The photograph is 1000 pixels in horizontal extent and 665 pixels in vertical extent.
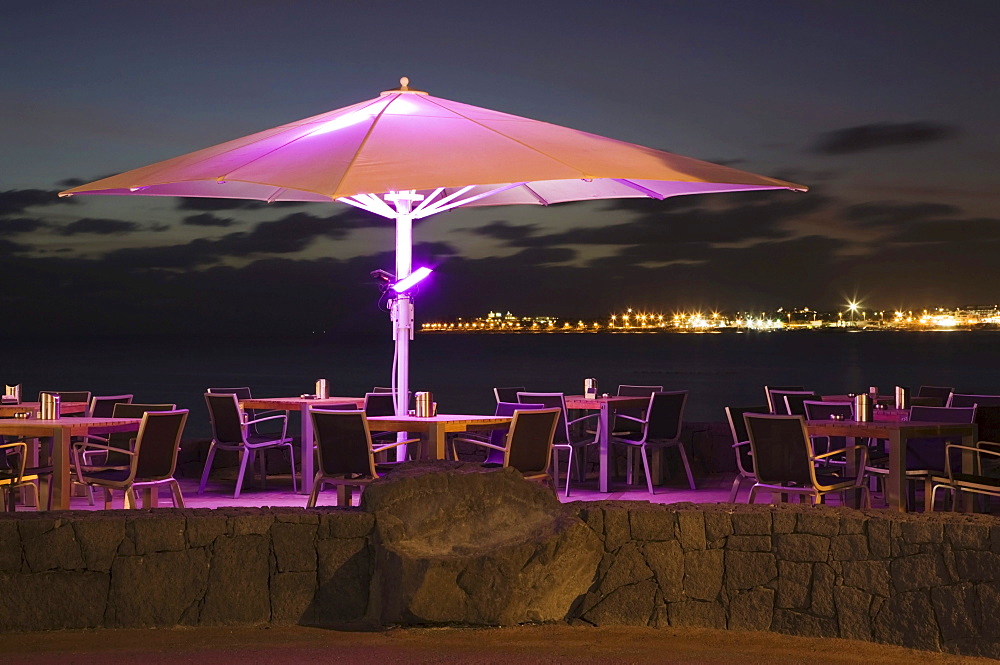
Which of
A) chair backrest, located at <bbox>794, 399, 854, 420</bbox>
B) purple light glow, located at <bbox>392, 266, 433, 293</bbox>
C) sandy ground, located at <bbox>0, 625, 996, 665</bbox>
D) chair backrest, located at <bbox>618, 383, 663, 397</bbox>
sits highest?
purple light glow, located at <bbox>392, 266, 433, 293</bbox>

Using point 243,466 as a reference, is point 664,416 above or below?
above

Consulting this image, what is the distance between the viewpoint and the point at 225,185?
24.2ft

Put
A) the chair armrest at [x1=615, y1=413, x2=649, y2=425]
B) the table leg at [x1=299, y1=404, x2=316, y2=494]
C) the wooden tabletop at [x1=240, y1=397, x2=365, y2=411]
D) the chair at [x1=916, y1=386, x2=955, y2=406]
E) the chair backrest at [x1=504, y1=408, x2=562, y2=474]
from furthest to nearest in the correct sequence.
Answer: the chair at [x1=916, y1=386, x2=955, y2=406] → the chair armrest at [x1=615, y1=413, x2=649, y2=425] → the wooden tabletop at [x1=240, y1=397, x2=365, y2=411] → the table leg at [x1=299, y1=404, x2=316, y2=494] → the chair backrest at [x1=504, y1=408, x2=562, y2=474]

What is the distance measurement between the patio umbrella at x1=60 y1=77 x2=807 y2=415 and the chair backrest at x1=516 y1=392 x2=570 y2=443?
176cm

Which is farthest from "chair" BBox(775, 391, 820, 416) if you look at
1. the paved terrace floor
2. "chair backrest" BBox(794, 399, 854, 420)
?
the paved terrace floor

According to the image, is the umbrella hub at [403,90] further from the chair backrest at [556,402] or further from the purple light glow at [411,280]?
the chair backrest at [556,402]

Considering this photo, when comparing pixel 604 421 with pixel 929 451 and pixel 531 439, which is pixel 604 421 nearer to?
pixel 531 439

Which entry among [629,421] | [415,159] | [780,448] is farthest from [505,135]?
[629,421]

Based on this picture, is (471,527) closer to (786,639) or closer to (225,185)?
(786,639)

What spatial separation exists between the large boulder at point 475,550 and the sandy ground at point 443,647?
10cm

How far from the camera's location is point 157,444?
6996 mm

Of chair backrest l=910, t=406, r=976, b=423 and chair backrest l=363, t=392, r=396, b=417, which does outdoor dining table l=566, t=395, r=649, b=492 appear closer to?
chair backrest l=363, t=392, r=396, b=417

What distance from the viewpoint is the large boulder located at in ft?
15.2

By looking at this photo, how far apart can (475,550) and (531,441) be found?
96.4 inches
